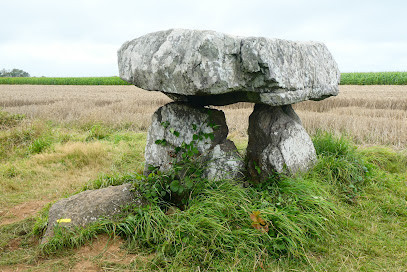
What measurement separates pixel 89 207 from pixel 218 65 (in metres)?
1.91

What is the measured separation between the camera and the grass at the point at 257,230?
287 centimetres

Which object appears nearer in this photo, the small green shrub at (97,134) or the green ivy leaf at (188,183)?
the green ivy leaf at (188,183)

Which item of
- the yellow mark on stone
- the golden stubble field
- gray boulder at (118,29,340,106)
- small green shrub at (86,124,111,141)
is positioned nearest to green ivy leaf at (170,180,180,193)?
gray boulder at (118,29,340,106)

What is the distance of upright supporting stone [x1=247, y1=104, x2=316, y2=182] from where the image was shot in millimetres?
3846

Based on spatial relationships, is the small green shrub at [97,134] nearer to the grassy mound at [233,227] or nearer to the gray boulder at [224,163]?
the grassy mound at [233,227]

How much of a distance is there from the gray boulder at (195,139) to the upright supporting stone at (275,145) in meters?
0.22

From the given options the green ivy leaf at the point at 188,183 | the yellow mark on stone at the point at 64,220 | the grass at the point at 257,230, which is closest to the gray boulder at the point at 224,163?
the grass at the point at 257,230

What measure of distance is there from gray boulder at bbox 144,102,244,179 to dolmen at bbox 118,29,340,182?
0.01 meters

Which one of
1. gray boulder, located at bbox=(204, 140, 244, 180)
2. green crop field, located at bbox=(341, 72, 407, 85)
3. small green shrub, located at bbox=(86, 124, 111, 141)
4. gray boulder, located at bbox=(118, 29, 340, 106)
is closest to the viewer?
gray boulder, located at bbox=(118, 29, 340, 106)

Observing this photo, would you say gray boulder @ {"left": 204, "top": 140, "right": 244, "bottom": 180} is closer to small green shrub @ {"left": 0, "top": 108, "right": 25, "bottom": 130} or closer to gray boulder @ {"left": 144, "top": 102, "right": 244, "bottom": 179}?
gray boulder @ {"left": 144, "top": 102, "right": 244, "bottom": 179}

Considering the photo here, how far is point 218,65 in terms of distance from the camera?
119 inches

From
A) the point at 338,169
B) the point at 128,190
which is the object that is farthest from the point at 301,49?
the point at 128,190

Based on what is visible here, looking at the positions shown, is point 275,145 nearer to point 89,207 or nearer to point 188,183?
point 188,183

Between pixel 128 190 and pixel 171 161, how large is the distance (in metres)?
0.55
